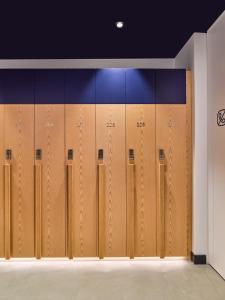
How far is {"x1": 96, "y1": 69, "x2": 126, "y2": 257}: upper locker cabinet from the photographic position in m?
4.73

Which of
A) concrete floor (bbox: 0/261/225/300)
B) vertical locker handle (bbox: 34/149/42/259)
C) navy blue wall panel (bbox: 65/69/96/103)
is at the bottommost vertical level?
concrete floor (bbox: 0/261/225/300)

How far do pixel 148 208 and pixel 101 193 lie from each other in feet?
2.37

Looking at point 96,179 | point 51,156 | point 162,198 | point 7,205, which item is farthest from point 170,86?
point 7,205

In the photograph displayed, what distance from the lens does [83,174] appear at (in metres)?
4.75

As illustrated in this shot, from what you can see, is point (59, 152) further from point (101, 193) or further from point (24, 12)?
point (24, 12)

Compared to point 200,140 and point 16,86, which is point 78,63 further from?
point 200,140

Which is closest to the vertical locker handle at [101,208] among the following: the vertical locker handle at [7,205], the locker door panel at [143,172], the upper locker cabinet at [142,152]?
the upper locker cabinet at [142,152]

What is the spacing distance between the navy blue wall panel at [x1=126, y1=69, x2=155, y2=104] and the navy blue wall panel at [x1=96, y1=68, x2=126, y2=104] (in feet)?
0.29

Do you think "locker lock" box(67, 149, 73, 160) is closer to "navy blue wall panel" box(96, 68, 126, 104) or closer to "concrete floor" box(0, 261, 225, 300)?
"navy blue wall panel" box(96, 68, 126, 104)

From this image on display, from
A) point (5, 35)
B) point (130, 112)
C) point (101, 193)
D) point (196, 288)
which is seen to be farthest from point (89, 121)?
point (196, 288)

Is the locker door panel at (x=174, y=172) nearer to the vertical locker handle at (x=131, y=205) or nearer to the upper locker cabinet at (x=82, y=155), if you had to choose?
the vertical locker handle at (x=131, y=205)

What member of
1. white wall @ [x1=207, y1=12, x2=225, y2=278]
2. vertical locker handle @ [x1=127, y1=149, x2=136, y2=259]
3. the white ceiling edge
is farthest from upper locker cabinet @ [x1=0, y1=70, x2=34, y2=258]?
white wall @ [x1=207, y1=12, x2=225, y2=278]

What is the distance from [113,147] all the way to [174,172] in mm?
964

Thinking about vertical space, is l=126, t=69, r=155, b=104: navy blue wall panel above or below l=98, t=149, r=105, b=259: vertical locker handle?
above
